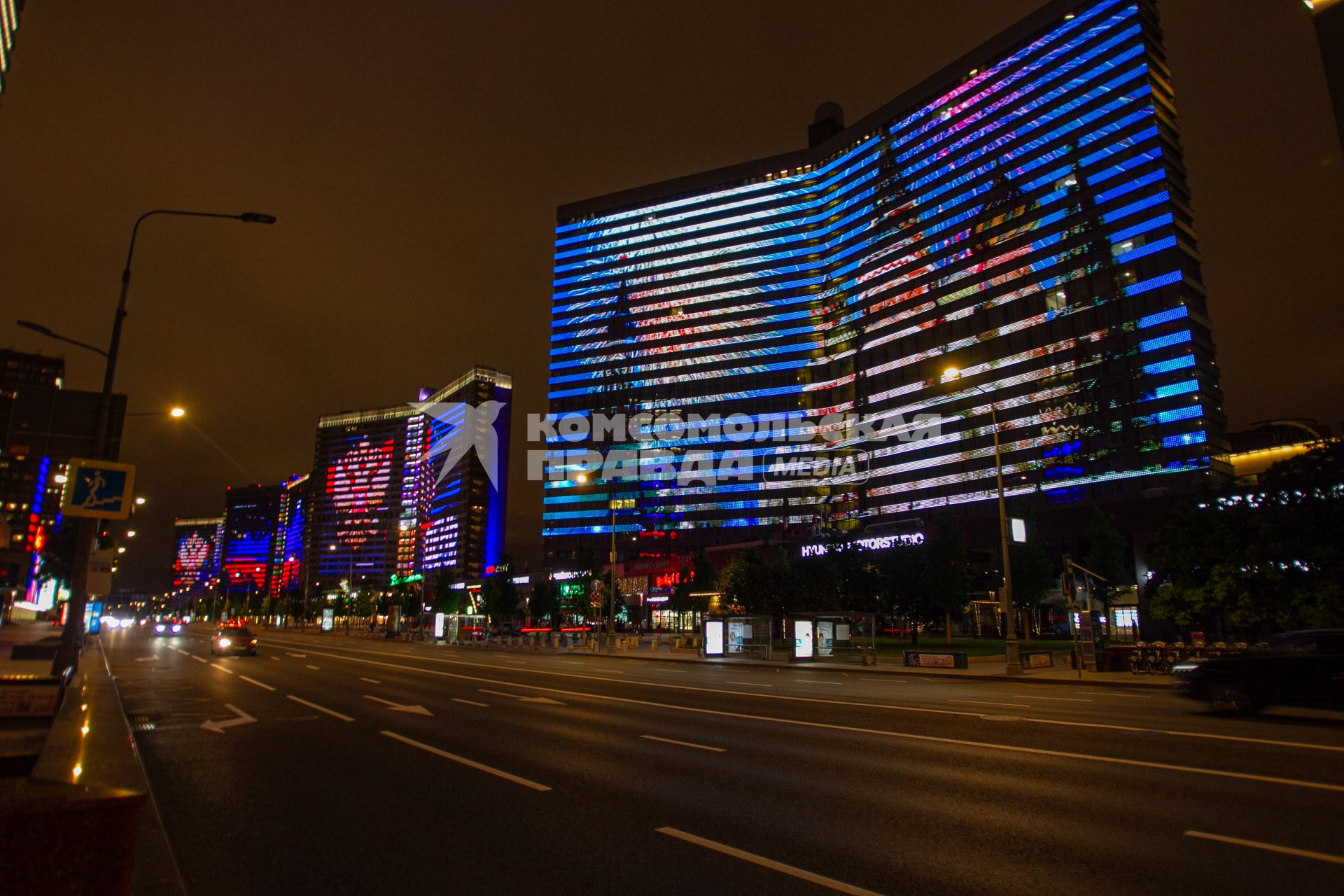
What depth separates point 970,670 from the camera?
31.1 metres

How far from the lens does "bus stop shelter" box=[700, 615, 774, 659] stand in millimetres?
44219

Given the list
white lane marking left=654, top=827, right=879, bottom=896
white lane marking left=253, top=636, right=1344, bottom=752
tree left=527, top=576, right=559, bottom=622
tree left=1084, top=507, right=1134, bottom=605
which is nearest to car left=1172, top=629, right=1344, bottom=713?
white lane marking left=253, top=636, right=1344, bottom=752

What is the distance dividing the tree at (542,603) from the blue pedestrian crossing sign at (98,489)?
99.3 meters

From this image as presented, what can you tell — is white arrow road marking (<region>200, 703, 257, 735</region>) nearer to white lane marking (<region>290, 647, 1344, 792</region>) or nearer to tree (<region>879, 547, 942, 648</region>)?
white lane marking (<region>290, 647, 1344, 792</region>)

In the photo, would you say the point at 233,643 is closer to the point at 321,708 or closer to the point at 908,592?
the point at 321,708

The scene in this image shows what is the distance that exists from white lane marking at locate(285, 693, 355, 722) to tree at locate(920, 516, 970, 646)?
4499 centimetres

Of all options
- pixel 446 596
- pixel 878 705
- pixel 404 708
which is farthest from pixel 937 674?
pixel 446 596

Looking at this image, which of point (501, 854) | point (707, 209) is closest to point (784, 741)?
point (501, 854)

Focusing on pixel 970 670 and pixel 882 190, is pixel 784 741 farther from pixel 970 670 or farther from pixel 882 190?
pixel 882 190

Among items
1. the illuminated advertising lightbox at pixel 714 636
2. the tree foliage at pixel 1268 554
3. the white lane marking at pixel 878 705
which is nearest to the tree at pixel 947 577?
the illuminated advertising lightbox at pixel 714 636

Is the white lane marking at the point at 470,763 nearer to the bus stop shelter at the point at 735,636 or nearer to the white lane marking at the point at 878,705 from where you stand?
the white lane marking at the point at 878,705

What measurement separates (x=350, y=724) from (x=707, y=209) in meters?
175

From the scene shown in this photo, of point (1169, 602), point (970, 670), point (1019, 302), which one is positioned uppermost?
point (1019, 302)

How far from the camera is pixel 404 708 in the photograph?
15930 millimetres
